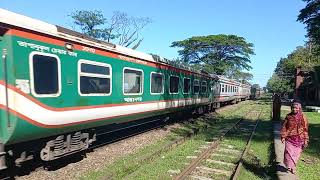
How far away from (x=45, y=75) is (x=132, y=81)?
4.89m

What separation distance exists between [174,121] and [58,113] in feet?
39.3

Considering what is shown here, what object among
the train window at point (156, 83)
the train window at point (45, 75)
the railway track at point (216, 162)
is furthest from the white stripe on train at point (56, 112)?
the railway track at point (216, 162)

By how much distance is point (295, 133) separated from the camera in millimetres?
8734

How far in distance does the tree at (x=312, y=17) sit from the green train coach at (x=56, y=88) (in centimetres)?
3378

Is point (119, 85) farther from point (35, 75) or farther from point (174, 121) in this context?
point (174, 121)

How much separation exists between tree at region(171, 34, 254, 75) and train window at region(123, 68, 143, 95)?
216ft

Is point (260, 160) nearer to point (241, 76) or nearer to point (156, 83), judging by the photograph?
point (156, 83)

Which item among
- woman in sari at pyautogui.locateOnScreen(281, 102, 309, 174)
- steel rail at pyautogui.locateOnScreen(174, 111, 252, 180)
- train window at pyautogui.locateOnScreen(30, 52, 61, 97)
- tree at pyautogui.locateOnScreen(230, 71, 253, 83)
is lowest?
steel rail at pyautogui.locateOnScreen(174, 111, 252, 180)

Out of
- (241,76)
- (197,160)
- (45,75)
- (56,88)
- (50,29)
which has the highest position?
(241,76)

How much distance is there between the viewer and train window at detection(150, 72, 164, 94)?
1484cm

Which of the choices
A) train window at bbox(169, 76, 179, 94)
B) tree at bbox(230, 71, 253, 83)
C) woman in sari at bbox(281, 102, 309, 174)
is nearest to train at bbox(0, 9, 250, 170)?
train window at bbox(169, 76, 179, 94)

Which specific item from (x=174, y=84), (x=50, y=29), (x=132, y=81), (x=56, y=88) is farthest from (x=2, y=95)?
(x=174, y=84)

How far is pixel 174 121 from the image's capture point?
2020 centimetres

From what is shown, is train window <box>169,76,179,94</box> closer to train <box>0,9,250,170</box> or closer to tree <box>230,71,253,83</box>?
train <box>0,9,250,170</box>
